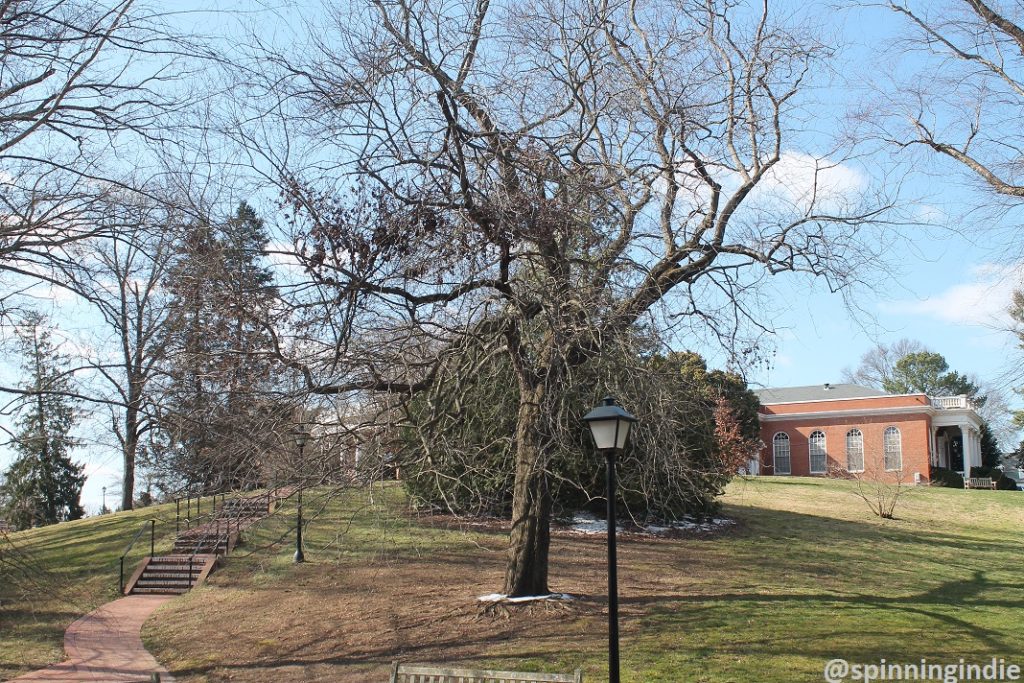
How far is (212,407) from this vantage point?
9547mm

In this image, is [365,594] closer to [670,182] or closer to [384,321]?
[384,321]

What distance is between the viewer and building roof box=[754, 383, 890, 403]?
47.9 m

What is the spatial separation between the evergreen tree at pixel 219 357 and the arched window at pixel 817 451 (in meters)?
40.5

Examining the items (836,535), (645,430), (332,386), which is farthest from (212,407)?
(836,535)

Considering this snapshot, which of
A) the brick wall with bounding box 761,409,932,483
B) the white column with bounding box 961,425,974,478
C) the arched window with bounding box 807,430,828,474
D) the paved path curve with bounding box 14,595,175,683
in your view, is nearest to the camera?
the paved path curve with bounding box 14,595,175,683

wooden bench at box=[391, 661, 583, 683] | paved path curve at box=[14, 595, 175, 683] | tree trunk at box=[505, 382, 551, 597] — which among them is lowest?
paved path curve at box=[14, 595, 175, 683]

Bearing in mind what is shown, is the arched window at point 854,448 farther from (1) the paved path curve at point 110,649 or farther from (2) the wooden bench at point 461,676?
(2) the wooden bench at point 461,676

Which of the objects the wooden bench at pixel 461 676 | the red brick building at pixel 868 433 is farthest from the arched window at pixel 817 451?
the wooden bench at pixel 461 676

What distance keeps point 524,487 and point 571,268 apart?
11.1ft

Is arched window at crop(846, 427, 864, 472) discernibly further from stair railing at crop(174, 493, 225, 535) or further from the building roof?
stair railing at crop(174, 493, 225, 535)

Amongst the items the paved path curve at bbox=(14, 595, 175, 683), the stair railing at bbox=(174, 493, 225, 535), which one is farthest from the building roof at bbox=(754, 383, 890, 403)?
the paved path curve at bbox=(14, 595, 175, 683)

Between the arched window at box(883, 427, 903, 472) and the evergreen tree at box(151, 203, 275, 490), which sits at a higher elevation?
the evergreen tree at box(151, 203, 275, 490)

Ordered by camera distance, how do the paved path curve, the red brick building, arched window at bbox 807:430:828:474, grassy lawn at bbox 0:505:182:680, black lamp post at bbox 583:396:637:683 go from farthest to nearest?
arched window at bbox 807:430:828:474
the red brick building
the paved path curve
black lamp post at bbox 583:396:637:683
grassy lawn at bbox 0:505:182:680

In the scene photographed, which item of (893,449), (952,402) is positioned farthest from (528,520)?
(952,402)
